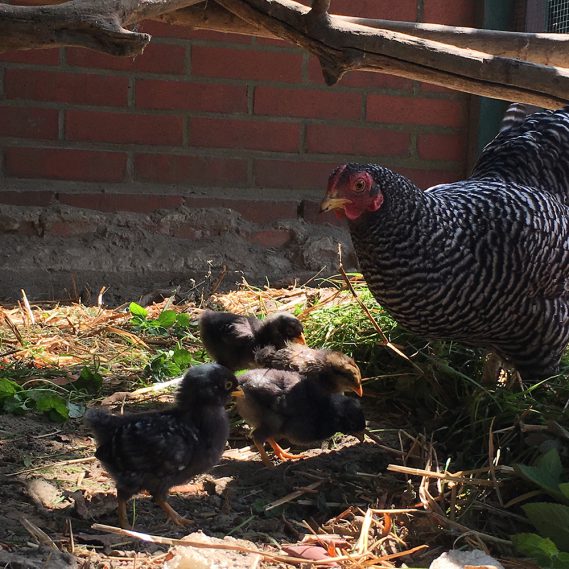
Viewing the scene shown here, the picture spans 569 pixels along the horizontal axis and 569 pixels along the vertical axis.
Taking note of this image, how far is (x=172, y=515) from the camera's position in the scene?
110 inches

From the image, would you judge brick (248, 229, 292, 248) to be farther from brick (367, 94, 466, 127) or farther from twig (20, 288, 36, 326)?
twig (20, 288, 36, 326)

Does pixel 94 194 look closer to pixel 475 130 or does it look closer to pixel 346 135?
pixel 346 135

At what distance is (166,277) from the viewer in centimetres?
Result: 536

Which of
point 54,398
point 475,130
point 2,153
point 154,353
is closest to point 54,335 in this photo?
point 154,353

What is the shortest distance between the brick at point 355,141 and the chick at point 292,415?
2642mm

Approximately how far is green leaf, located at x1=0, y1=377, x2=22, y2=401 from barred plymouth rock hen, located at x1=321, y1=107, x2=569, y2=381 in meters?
1.48

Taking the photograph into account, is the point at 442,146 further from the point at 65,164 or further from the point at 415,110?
the point at 65,164

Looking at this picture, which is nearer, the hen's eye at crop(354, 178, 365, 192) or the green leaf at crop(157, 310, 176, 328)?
the hen's eye at crop(354, 178, 365, 192)

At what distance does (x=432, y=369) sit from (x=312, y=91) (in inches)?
98.4

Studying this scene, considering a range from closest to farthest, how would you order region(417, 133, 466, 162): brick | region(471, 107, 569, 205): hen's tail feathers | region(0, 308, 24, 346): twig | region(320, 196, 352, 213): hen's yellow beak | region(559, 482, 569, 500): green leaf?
region(559, 482, 569, 500): green leaf < region(320, 196, 352, 213): hen's yellow beak < region(471, 107, 569, 205): hen's tail feathers < region(0, 308, 24, 346): twig < region(417, 133, 466, 162): brick

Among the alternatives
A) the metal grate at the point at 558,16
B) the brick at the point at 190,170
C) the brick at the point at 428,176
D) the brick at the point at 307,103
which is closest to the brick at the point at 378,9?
the brick at the point at 307,103

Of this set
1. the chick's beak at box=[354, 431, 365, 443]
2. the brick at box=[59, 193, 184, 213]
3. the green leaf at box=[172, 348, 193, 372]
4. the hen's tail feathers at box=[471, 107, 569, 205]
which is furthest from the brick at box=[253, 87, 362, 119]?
the chick's beak at box=[354, 431, 365, 443]

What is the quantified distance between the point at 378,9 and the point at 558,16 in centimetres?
111

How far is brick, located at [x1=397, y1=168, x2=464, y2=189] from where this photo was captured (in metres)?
5.80
